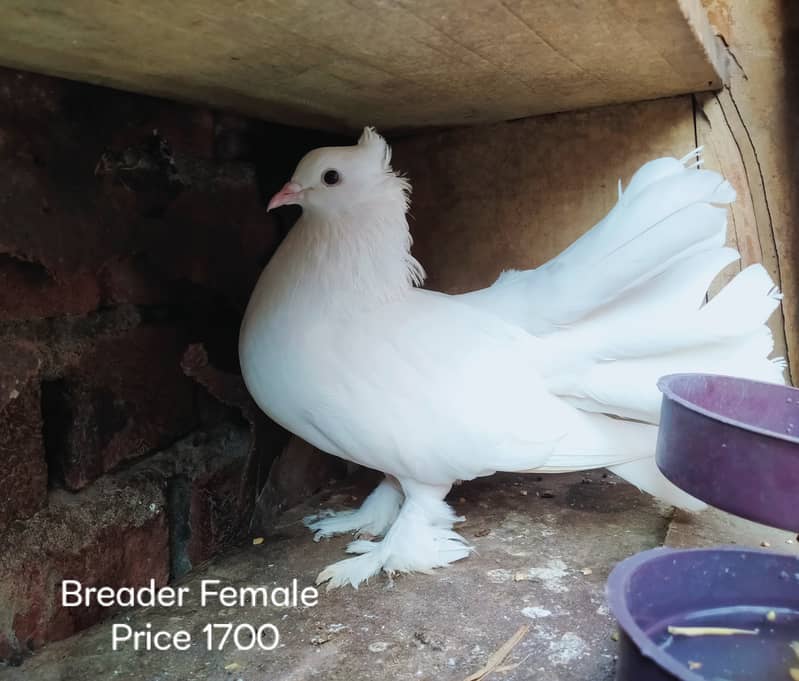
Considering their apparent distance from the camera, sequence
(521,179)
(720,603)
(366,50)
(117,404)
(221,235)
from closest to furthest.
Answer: (720,603) < (366,50) < (117,404) < (221,235) < (521,179)

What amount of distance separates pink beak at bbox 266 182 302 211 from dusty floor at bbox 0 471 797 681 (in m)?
0.66

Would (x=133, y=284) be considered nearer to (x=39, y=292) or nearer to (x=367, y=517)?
(x=39, y=292)

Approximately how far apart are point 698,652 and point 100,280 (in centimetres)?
104

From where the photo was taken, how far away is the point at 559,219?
1649 millimetres

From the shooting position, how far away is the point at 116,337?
46.4 inches

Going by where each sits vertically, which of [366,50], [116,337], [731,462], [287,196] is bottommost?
[731,462]

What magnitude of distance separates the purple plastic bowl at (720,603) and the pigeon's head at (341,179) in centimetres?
89

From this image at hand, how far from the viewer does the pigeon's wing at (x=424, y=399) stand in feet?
3.90

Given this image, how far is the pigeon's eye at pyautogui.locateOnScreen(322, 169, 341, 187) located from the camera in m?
1.34

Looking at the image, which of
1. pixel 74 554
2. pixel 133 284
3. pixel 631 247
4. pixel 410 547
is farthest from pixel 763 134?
pixel 74 554

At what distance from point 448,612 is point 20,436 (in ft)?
2.29

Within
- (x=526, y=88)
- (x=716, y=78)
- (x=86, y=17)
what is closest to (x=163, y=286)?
(x=86, y=17)

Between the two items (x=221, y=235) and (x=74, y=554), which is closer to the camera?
(x=74, y=554)

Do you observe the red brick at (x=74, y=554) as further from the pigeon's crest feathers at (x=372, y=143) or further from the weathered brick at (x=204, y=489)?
the pigeon's crest feathers at (x=372, y=143)
